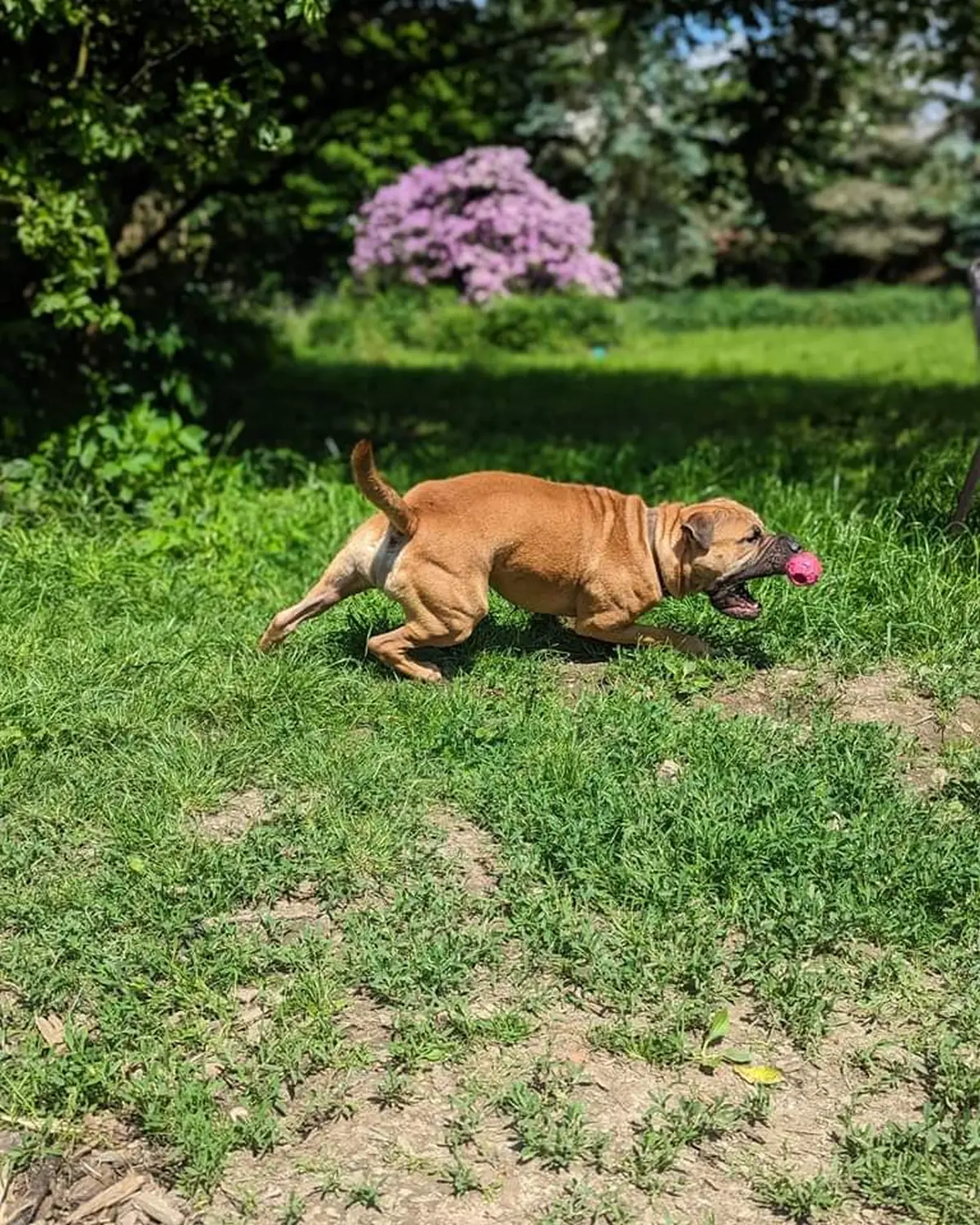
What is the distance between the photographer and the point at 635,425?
11.9m

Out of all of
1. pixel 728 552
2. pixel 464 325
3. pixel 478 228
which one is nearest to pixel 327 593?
pixel 728 552

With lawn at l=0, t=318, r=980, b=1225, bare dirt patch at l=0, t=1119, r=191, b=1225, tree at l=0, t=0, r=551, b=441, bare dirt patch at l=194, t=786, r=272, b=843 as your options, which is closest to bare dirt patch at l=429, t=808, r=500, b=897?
lawn at l=0, t=318, r=980, b=1225

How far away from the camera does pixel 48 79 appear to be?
25.3 feet

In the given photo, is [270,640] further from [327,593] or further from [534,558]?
[534,558]

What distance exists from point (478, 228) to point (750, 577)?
1660cm

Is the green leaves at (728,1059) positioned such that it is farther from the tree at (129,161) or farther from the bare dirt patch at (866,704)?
the tree at (129,161)

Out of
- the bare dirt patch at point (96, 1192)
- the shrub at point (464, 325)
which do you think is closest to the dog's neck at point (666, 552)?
the bare dirt patch at point (96, 1192)

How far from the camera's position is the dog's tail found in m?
4.62

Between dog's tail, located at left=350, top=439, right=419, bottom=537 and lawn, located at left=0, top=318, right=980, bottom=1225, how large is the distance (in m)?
0.72

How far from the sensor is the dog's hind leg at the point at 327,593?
16.5 ft

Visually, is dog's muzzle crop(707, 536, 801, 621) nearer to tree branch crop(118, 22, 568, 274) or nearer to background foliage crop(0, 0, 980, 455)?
background foliage crop(0, 0, 980, 455)

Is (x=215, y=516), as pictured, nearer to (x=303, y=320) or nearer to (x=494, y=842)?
(x=494, y=842)

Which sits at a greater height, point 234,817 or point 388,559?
point 388,559

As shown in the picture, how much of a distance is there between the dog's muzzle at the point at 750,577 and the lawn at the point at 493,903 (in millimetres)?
334
